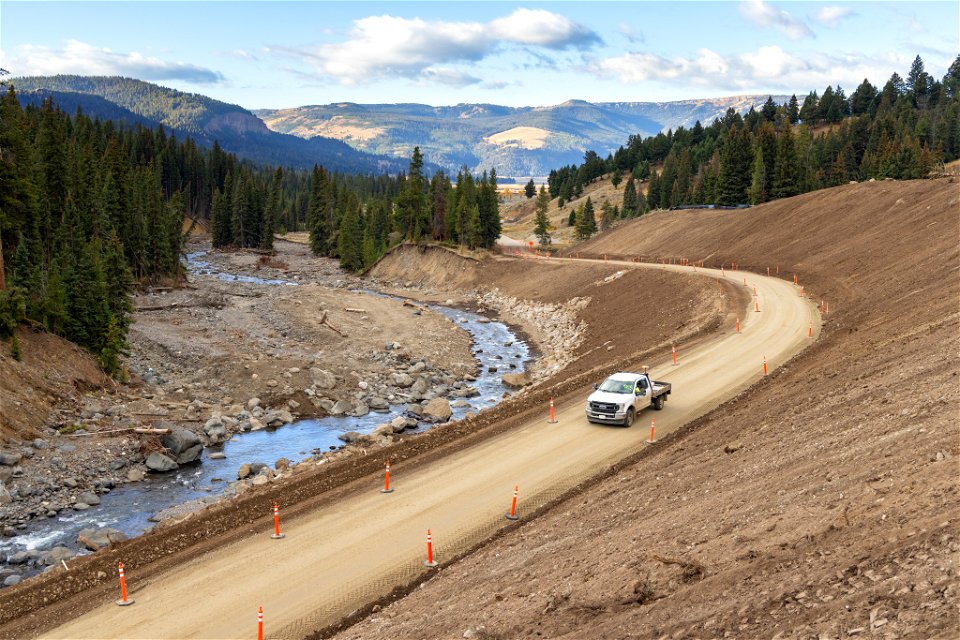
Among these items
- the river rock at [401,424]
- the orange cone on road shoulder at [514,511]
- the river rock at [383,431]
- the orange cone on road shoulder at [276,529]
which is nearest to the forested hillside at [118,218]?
the river rock at [383,431]

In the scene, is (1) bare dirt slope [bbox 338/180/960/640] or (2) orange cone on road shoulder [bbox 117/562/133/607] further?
(2) orange cone on road shoulder [bbox 117/562/133/607]

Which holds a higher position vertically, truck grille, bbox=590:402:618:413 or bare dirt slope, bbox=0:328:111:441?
truck grille, bbox=590:402:618:413

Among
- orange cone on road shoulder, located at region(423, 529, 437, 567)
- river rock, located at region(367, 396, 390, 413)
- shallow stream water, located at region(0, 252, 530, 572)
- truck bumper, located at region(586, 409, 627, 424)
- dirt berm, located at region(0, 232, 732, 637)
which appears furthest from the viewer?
river rock, located at region(367, 396, 390, 413)


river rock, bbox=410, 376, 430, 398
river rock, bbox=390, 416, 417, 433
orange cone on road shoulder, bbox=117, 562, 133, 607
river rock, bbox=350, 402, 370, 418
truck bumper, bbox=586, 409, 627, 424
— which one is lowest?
river rock, bbox=350, 402, 370, 418

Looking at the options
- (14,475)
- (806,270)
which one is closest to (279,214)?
(806,270)

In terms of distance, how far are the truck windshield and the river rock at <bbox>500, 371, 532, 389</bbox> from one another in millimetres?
15387

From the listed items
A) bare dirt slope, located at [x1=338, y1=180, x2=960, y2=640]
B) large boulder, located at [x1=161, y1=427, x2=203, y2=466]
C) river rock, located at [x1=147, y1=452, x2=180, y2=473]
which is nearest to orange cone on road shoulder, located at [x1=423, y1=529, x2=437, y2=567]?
bare dirt slope, located at [x1=338, y1=180, x2=960, y2=640]

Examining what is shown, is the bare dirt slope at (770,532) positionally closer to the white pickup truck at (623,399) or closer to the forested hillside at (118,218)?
the white pickup truck at (623,399)

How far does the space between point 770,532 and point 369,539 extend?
32.4 ft

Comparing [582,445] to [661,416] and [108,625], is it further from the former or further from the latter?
[108,625]

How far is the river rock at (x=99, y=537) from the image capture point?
68.0 ft

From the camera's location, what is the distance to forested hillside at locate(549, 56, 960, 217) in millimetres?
94188

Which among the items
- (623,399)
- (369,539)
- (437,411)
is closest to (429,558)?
(369,539)

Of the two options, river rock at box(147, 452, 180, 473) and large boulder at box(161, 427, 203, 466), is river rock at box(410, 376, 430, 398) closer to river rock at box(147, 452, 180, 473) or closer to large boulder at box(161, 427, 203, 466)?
large boulder at box(161, 427, 203, 466)
